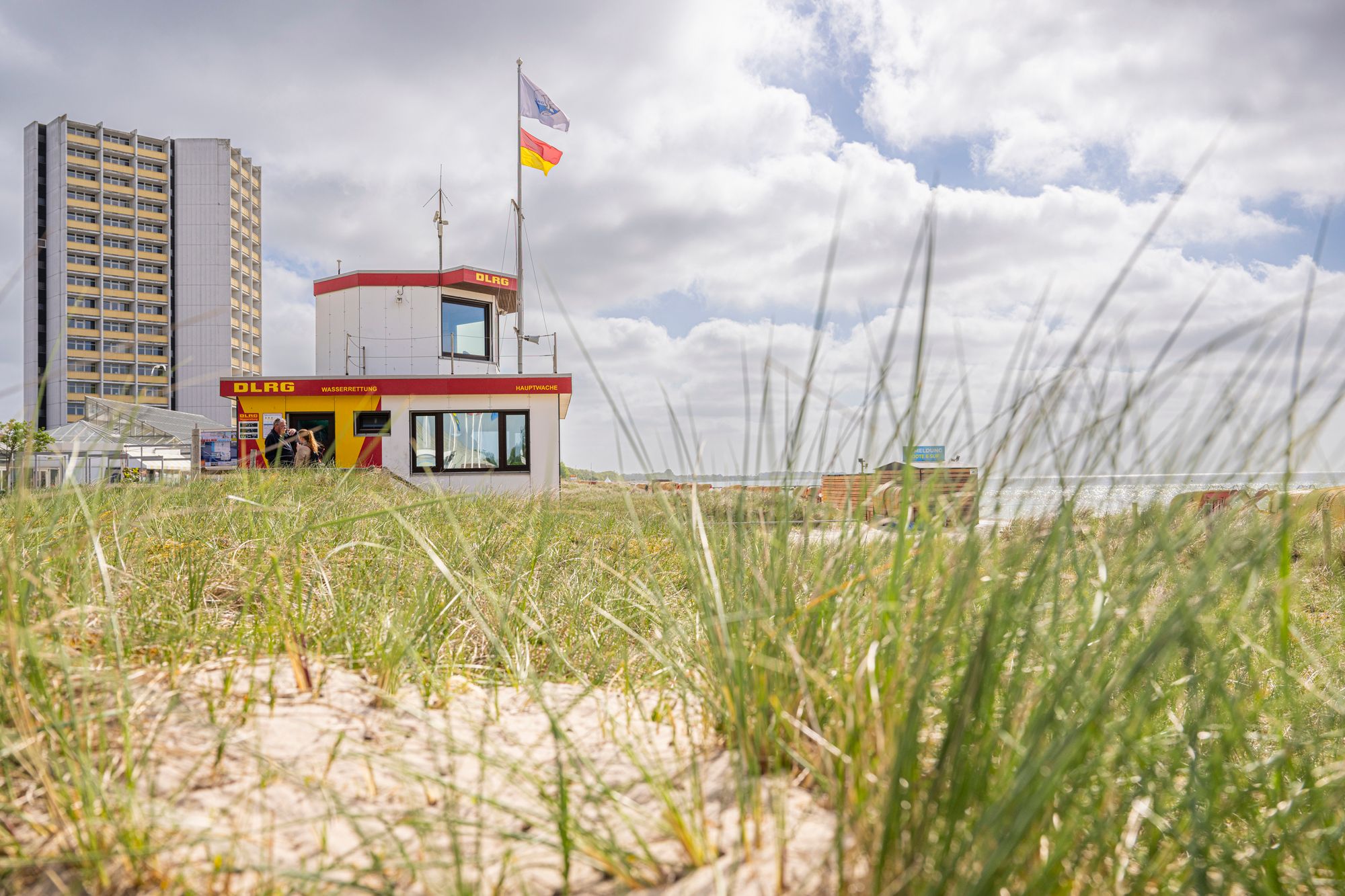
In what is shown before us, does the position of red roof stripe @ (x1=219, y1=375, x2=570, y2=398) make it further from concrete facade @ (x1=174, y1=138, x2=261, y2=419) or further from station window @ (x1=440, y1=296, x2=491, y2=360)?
concrete facade @ (x1=174, y1=138, x2=261, y2=419)

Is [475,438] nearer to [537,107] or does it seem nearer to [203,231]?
[537,107]

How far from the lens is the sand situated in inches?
→ 36.1

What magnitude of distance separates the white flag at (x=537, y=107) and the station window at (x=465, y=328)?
552 cm

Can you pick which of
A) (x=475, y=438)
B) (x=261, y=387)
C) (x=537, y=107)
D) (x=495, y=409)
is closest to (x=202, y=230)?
(x=537, y=107)

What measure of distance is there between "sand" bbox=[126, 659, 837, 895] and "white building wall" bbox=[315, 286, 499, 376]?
58.9ft

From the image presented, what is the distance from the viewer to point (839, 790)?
88 cm

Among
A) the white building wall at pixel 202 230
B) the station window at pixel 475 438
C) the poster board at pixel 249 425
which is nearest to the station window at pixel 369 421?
the station window at pixel 475 438

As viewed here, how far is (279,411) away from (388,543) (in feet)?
49.4

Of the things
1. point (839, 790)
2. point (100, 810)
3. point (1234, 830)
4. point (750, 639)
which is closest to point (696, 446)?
point (750, 639)

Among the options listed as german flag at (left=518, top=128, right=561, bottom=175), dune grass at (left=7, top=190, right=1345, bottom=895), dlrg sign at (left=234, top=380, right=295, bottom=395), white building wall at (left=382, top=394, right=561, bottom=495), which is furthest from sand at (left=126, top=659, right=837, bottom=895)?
german flag at (left=518, top=128, right=561, bottom=175)

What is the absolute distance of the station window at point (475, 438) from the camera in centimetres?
1658

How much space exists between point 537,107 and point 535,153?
1229 mm

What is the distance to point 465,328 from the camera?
19.2 meters

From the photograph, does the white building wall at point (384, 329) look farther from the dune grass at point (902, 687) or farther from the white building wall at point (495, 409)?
the dune grass at point (902, 687)
